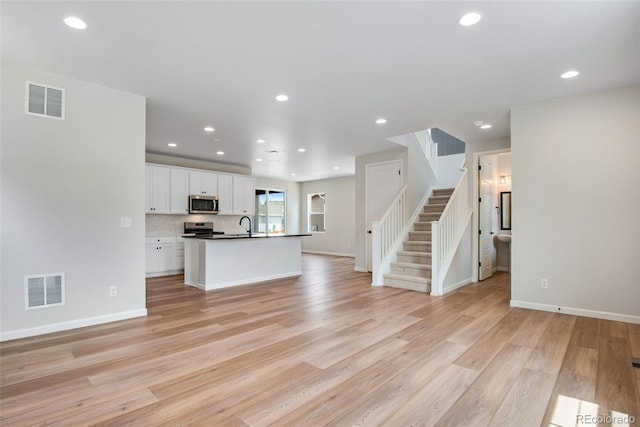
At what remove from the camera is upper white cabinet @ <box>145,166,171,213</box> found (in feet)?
21.3

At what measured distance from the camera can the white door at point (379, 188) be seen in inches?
259

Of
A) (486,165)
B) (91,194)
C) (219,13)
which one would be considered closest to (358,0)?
(219,13)

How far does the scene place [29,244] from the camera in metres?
3.04

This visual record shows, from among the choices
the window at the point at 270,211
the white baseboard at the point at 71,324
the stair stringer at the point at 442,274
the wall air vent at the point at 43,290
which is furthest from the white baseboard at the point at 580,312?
the window at the point at 270,211

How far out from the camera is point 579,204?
370 cm

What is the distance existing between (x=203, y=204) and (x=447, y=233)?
5.11 metres

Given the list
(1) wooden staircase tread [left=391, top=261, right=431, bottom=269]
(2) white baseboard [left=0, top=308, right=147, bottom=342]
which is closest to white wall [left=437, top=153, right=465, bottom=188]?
(1) wooden staircase tread [left=391, top=261, right=431, bottom=269]

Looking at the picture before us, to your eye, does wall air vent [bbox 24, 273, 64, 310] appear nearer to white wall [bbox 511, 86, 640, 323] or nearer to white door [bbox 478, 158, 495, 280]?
white wall [bbox 511, 86, 640, 323]

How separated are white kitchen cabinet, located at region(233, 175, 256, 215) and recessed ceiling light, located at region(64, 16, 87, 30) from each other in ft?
18.3

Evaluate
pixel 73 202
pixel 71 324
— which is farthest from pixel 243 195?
pixel 71 324

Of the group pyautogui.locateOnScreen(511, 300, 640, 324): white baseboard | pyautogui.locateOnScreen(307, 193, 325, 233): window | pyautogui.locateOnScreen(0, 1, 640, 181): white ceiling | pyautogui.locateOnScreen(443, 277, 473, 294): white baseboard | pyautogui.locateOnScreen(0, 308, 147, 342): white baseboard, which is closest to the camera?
pyautogui.locateOnScreen(0, 1, 640, 181): white ceiling

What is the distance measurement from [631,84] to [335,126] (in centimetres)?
343

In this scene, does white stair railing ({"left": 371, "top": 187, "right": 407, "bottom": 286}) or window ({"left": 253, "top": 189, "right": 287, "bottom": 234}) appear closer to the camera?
white stair railing ({"left": 371, "top": 187, "right": 407, "bottom": 286})

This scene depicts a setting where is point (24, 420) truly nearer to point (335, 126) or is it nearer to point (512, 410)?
point (512, 410)
